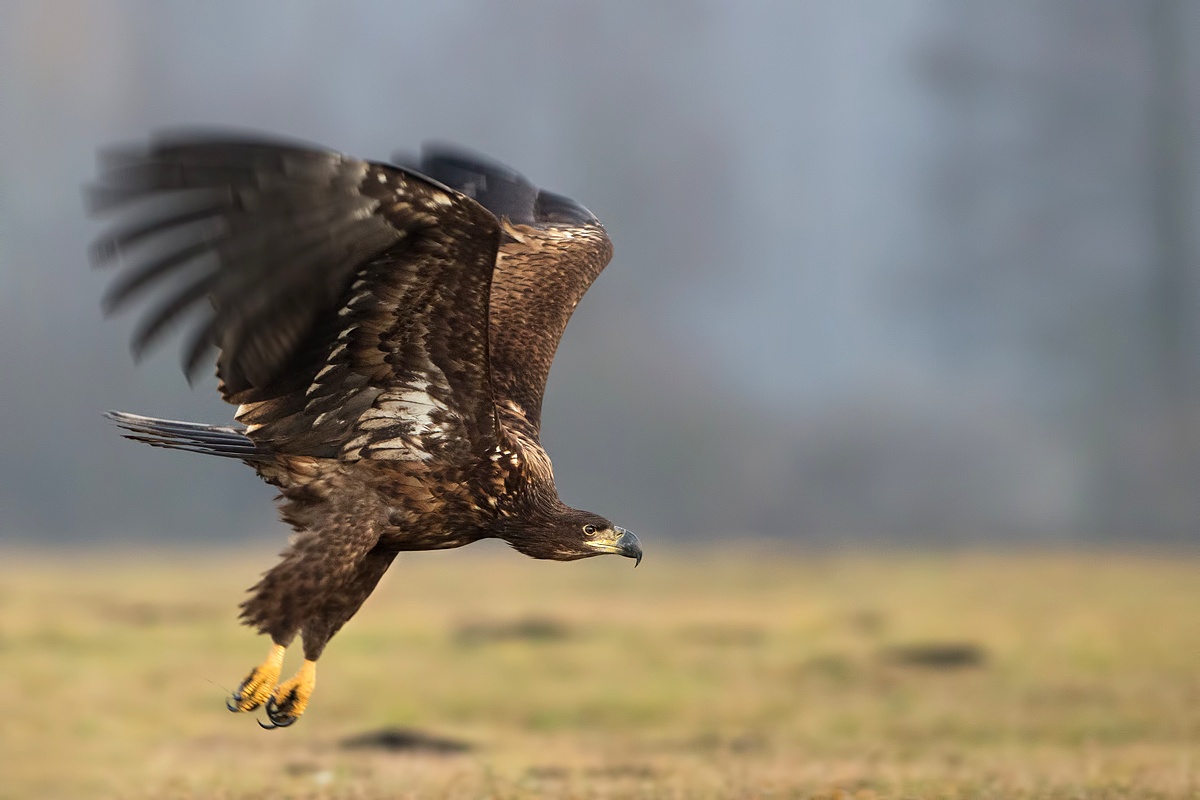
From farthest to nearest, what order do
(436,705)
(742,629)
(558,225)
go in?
1. (742,629)
2. (436,705)
3. (558,225)

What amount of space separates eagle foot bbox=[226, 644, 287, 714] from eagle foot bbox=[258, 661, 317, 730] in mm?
124

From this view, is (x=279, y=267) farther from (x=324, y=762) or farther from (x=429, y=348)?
(x=324, y=762)

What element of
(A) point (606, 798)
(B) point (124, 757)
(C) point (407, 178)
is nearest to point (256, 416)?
(C) point (407, 178)

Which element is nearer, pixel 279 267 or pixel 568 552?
pixel 279 267

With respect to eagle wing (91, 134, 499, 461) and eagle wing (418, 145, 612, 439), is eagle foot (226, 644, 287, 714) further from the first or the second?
eagle wing (418, 145, 612, 439)

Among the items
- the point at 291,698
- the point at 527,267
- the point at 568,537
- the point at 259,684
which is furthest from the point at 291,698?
the point at 527,267

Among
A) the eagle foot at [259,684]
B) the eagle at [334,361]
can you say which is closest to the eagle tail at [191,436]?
the eagle at [334,361]

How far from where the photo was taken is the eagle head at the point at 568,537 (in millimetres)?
8391

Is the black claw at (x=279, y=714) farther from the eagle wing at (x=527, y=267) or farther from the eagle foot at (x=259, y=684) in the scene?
the eagle wing at (x=527, y=267)

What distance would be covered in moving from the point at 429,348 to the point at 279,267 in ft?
3.52

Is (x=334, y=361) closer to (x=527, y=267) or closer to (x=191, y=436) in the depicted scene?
(x=191, y=436)

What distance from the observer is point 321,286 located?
24.0 feet

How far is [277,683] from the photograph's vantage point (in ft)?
26.0

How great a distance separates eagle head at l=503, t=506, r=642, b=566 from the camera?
8.39 meters
